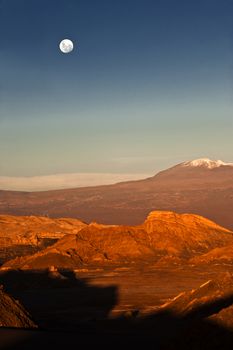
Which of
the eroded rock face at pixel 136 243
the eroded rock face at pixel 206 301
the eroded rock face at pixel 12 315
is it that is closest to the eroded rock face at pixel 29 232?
the eroded rock face at pixel 136 243

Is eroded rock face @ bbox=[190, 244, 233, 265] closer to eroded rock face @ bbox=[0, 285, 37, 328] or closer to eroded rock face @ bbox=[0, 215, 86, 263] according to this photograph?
eroded rock face @ bbox=[0, 215, 86, 263]

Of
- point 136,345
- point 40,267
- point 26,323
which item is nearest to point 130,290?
point 40,267

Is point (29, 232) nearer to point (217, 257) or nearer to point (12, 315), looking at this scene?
point (217, 257)

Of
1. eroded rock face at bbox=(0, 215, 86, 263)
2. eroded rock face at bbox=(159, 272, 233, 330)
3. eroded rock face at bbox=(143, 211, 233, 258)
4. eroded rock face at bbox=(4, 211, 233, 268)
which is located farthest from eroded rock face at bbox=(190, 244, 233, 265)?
eroded rock face at bbox=(159, 272, 233, 330)

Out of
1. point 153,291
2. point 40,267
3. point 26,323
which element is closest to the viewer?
point 26,323

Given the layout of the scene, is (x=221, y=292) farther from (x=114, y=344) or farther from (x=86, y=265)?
(x=86, y=265)

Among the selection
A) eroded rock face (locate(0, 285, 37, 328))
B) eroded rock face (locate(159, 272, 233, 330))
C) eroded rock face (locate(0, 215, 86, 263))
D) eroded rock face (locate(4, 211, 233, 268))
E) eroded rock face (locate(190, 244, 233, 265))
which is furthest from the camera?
eroded rock face (locate(0, 215, 86, 263))

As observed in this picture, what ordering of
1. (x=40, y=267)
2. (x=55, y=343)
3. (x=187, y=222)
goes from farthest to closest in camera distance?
1. (x=187, y=222)
2. (x=40, y=267)
3. (x=55, y=343)
